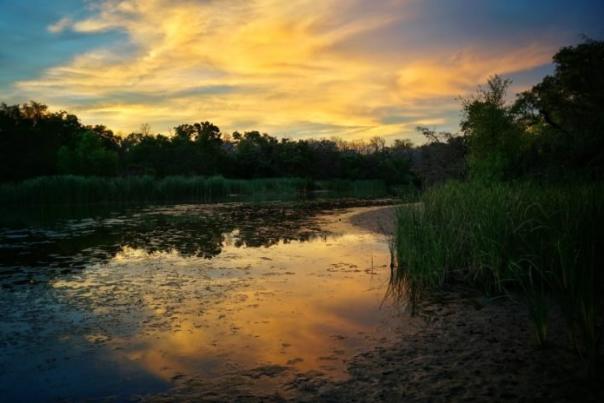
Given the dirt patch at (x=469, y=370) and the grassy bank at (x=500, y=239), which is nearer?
the dirt patch at (x=469, y=370)

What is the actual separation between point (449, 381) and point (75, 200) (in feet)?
102

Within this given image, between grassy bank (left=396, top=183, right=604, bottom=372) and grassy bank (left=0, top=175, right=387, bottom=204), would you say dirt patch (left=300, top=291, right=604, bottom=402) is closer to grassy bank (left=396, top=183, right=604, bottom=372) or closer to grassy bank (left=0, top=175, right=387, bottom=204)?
grassy bank (left=396, top=183, right=604, bottom=372)

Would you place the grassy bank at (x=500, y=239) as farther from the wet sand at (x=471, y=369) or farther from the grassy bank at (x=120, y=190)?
the grassy bank at (x=120, y=190)

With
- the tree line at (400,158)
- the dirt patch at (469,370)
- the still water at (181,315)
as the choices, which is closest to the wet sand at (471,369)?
the dirt patch at (469,370)

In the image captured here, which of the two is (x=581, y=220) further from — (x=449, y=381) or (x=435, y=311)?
(x=449, y=381)

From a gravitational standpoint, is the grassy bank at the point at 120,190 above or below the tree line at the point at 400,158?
below

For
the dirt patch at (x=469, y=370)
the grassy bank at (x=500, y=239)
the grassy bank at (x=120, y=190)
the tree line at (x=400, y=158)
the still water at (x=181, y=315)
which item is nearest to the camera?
the dirt patch at (x=469, y=370)

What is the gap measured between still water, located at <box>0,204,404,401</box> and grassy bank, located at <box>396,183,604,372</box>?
104cm

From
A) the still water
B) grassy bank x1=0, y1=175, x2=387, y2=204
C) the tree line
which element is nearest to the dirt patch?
the still water

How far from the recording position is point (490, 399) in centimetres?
339

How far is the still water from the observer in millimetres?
4230

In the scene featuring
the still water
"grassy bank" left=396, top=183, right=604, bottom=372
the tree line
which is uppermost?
the tree line

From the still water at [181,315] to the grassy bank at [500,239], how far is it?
3.41ft

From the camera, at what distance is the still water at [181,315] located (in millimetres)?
4230
